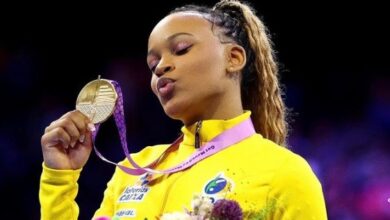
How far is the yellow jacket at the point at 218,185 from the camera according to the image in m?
1.45

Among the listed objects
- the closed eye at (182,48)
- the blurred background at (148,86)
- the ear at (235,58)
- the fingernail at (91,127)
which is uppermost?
the closed eye at (182,48)

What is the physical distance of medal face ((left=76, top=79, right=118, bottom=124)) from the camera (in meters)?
1.61

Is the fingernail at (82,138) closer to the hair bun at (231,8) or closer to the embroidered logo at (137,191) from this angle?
the embroidered logo at (137,191)

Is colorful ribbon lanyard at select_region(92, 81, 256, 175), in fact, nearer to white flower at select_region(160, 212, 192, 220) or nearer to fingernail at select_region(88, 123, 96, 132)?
fingernail at select_region(88, 123, 96, 132)

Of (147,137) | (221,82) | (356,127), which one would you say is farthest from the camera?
(147,137)

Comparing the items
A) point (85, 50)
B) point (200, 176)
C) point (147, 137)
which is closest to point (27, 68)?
point (85, 50)

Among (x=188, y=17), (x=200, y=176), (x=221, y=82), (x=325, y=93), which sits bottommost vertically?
(x=325, y=93)

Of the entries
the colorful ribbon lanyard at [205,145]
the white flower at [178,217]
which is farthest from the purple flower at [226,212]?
the colorful ribbon lanyard at [205,145]

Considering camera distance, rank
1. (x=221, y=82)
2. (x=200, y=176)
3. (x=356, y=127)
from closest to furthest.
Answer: (x=200, y=176)
(x=221, y=82)
(x=356, y=127)

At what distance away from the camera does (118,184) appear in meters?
1.82

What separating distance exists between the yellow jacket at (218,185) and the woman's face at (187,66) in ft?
0.24

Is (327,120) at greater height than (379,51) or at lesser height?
lesser

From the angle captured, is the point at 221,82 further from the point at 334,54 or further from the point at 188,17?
the point at 334,54

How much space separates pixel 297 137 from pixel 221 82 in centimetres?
204
